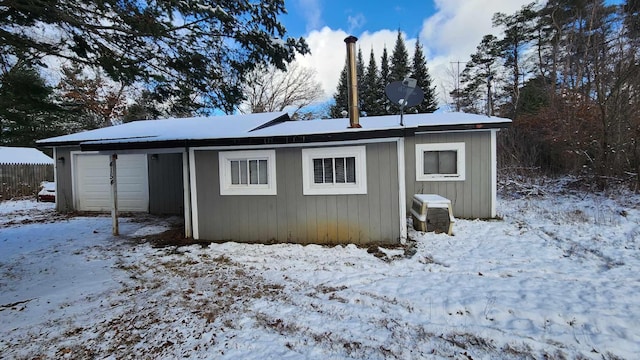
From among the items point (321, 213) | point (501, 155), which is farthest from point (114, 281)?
point (501, 155)

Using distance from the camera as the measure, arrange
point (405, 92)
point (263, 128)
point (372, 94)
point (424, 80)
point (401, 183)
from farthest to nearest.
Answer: point (372, 94) → point (424, 80) → point (263, 128) → point (405, 92) → point (401, 183)

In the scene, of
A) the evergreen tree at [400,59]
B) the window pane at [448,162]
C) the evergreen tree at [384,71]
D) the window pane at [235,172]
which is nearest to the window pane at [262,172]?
the window pane at [235,172]

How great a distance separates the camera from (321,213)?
5.77m

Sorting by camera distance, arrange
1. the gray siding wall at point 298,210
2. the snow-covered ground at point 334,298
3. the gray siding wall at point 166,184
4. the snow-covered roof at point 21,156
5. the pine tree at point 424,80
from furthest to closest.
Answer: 1. the pine tree at point 424,80
2. the snow-covered roof at point 21,156
3. the gray siding wall at point 166,184
4. the gray siding wall at point 298,210
5. the snow-covered ground at point 334,298

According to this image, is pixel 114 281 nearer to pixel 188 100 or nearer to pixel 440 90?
pixel 188 100

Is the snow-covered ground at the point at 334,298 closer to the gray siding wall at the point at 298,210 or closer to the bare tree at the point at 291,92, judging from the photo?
the gray siding wall at the point at 298,210

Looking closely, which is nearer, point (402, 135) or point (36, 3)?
point (36, 3)

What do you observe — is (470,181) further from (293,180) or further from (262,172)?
(262,172)

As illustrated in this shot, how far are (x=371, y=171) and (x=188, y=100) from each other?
336cm

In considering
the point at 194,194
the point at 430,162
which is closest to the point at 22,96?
the point at 194,194

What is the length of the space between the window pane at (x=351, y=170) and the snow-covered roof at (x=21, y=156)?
76.6ft

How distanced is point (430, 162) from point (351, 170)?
3.36 m

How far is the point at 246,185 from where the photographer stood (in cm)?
611

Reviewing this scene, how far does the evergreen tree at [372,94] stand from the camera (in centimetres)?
2472
